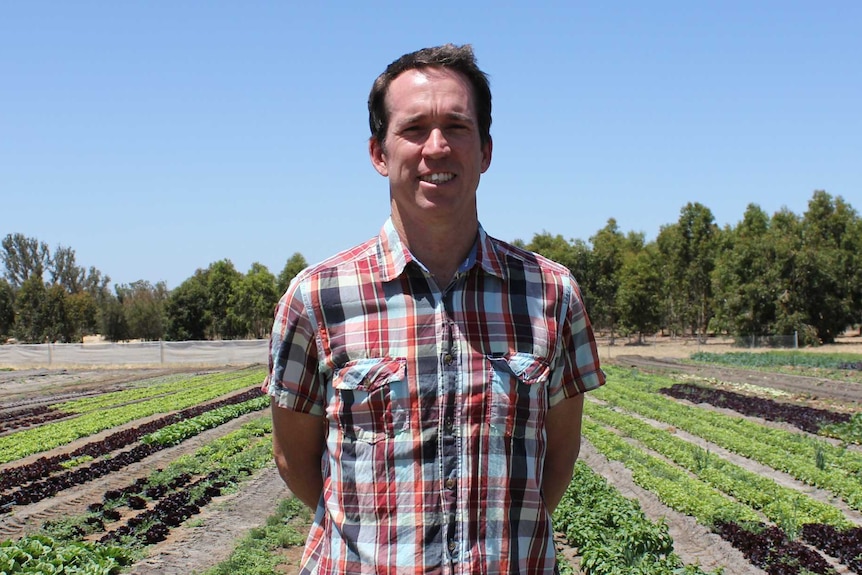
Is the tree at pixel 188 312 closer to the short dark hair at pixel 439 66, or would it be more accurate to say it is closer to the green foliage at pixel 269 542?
the green foliage at pixel 269 542

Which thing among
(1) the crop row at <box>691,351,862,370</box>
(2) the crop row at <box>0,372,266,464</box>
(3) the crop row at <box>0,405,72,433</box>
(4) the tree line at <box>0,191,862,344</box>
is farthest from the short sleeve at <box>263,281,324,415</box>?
(4) the tree line at <box>0,191,862,344</box>

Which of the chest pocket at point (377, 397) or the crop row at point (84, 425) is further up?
the chest pocket at point (377, 397)

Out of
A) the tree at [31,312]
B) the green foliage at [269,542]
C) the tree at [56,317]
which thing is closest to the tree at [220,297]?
the tree at [56,317]

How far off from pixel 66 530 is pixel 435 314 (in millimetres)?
9009

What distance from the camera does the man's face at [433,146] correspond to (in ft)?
7.29

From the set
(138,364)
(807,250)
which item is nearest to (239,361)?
(138,364)

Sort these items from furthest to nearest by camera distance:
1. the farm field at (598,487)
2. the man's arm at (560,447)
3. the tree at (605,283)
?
the tree at (605,283), the farm field at (598,487), the man's arm at (560,447)

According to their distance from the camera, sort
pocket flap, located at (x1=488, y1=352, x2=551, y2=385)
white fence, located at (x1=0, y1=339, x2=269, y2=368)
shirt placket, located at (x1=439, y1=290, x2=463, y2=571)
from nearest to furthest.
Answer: shirt placket, located at (x1=439, y1=290, x2=463, y2=571) → pocket flap, located at (x1=488, y1=352, x2=551, y2=385) → white fence, located at (x1=0, y1=339, x2=269, y2=368)

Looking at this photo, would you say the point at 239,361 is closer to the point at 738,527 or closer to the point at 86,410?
the point at 86,410

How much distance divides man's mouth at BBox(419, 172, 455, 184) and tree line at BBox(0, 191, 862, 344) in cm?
5607

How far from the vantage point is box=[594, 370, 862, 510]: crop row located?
1168 cm

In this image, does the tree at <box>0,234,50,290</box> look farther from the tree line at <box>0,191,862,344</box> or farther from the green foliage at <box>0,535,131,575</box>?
the green foliage at <box>0,535,131,575</box>

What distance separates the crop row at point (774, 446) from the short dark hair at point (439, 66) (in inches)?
403

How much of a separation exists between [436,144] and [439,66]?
0.27m
